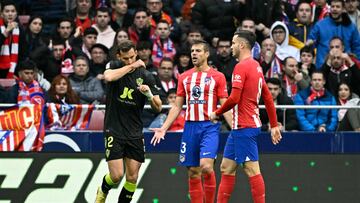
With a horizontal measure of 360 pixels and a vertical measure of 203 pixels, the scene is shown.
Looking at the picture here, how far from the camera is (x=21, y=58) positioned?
20.5m

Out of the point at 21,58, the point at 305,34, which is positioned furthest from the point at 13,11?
the point at 305,34

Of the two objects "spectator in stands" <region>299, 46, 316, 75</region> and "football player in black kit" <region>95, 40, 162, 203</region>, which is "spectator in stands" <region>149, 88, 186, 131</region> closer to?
"football player in black kit" <region>95, 40, 162, 203</region>

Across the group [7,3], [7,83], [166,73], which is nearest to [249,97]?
[166,73]

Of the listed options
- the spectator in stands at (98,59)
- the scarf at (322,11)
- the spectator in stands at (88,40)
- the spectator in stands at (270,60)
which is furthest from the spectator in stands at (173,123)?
the scarf at (322,11)

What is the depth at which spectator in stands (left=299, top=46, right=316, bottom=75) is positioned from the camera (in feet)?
67.4

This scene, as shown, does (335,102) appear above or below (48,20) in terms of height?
below

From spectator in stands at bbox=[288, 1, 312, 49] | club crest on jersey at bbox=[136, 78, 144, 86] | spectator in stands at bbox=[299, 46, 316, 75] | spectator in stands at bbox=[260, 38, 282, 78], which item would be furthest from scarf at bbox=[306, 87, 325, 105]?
club crest on jersey at bbox=[136, 78, 144, 86]

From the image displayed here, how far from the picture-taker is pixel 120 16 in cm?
2178

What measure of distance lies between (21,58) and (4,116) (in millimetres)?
2762

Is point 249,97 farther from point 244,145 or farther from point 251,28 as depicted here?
point 251,28

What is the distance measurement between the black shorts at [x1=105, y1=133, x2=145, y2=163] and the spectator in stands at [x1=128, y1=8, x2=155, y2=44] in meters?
5.47

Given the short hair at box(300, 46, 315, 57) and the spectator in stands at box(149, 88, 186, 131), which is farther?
the short hair at box(300, 46, 315, 57)

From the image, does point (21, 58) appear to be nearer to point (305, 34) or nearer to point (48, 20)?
point (48, 20)

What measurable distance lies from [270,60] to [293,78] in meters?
0.69
